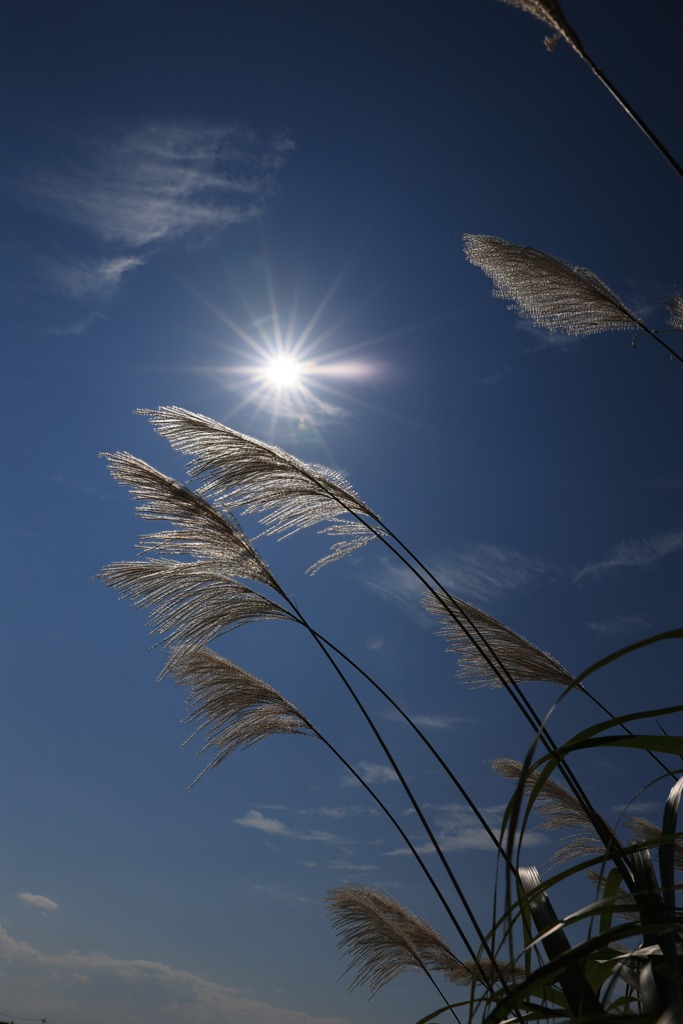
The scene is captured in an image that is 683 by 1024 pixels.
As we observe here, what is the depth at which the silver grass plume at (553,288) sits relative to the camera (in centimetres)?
248

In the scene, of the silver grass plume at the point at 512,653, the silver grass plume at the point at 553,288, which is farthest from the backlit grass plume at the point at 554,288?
the silver grass plume at the point at 512,653

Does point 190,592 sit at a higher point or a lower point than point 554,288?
lower

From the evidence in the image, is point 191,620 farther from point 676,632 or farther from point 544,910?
point 676,632

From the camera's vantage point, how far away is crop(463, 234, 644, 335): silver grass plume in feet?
8.14

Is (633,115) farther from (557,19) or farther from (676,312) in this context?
(676,312)

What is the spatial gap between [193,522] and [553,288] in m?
1.40

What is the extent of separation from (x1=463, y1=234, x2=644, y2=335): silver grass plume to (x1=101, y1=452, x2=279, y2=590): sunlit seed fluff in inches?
48.2

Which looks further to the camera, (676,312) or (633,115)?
(676,312)

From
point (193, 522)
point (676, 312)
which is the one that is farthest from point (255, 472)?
point (676, 312)

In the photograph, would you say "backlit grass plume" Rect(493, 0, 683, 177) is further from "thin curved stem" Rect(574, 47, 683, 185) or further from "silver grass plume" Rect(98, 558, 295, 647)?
"silver grass plume" Rect(98, 558, 295, 647)

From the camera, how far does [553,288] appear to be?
250 centimetres

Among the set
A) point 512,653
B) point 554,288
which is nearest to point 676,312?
point 554,288

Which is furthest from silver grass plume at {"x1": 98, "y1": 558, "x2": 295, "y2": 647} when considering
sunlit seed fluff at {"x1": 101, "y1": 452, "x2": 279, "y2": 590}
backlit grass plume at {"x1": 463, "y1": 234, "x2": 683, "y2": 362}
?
backlit grass plume at {"x1": 463, "y1": 234, "x2": 683, "y2": 362}

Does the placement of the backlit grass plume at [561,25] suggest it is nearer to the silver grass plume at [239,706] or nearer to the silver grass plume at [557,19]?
the silver grass plume at [557,19]
